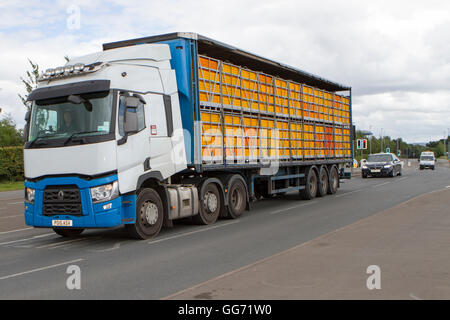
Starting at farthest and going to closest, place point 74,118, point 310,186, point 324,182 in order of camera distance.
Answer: point 324,182 < point 310,186 < point 74,118

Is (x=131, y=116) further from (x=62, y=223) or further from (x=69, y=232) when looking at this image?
(x=69, y=232)

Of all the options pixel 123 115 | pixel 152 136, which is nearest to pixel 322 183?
pixel 152 136

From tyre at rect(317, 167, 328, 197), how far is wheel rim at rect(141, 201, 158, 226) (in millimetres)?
9963

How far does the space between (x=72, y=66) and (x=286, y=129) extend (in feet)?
26.8

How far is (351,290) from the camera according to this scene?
5320 mm

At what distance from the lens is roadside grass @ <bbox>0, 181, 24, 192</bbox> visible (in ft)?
99.9

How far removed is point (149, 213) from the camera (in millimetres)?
9961

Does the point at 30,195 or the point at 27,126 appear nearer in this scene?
the point at 30,195

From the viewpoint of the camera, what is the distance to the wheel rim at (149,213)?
32.3 ft

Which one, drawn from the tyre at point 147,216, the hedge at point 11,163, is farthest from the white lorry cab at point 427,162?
the tyre at point 147,216

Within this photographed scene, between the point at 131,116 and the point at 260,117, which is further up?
the point at 260,117

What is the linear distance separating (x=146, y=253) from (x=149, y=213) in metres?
1.58
